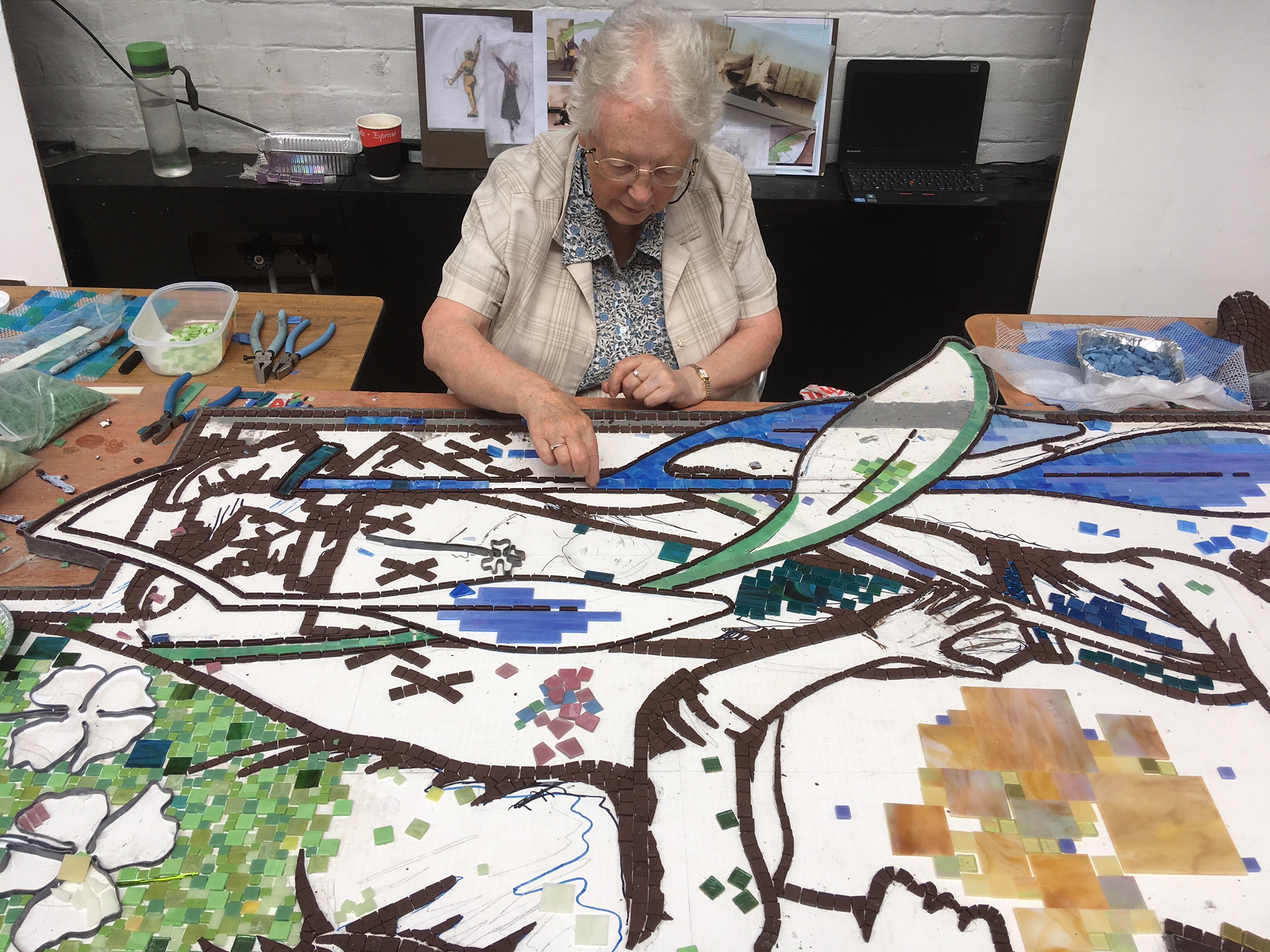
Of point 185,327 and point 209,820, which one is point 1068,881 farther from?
point 185,327

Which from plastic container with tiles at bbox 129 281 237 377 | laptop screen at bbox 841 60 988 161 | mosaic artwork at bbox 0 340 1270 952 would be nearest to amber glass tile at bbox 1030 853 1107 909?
mosaic artwork at bbox 0 340 1270 952

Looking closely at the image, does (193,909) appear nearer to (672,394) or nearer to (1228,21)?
(672,394)

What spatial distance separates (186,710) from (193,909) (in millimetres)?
253

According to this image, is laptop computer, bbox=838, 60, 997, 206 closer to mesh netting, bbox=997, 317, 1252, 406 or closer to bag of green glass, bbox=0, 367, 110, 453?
mesh netting, bbox=997, 317, 1252, 406

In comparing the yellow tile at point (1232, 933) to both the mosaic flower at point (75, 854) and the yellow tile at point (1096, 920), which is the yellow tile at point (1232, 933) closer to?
the yellow tile at point (1096, 920)

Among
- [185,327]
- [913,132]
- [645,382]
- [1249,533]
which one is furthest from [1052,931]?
[913,132]

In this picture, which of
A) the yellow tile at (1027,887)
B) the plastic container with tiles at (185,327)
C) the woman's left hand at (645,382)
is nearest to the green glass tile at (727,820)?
the yellow tile at (1027,887)

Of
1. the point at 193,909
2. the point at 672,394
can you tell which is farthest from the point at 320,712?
the point at 672,394

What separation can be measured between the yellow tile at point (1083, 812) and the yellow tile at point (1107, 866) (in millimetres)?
42

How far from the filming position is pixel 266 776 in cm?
97

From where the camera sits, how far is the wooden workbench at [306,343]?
1.69m

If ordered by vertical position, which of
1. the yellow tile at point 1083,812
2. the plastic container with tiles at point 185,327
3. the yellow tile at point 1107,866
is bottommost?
the yellow tile at point 1107,866

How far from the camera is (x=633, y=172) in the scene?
57.2 inches

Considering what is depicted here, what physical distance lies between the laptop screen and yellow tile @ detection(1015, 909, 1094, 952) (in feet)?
7.84
